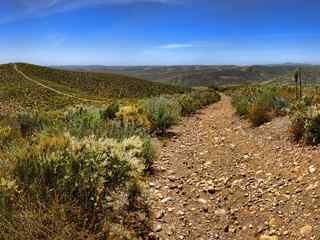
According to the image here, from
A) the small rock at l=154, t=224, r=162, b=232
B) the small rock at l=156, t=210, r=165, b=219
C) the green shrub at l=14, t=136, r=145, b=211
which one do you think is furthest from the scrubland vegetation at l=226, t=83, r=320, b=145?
the green shrub at l=14, t=136, r=145, b=211

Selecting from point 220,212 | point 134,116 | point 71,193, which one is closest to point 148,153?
point 220,212

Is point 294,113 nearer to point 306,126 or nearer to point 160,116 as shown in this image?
point 306,126

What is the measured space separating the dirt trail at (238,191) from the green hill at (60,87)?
4176 centimetres

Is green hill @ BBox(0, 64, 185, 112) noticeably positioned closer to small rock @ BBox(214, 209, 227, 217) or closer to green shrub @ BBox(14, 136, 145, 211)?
green shrub @ BBox(14, 136, 145, 211)

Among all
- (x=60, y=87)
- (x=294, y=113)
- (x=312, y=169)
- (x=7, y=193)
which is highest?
(x=294, y=113)

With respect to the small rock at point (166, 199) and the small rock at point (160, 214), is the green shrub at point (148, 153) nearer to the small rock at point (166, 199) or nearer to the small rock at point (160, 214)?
the small rock at point (166, 199)

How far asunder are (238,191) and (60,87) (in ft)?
211

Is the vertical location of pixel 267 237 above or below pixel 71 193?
below

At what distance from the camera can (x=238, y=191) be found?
543cm

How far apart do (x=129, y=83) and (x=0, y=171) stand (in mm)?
78563

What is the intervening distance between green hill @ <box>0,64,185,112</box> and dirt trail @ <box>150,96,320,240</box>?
41762mm

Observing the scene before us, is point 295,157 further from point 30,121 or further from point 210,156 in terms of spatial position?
point 30,121

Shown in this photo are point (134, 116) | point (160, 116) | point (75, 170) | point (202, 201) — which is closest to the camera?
point (75, 170)

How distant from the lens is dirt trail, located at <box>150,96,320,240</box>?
4199 millimetres
